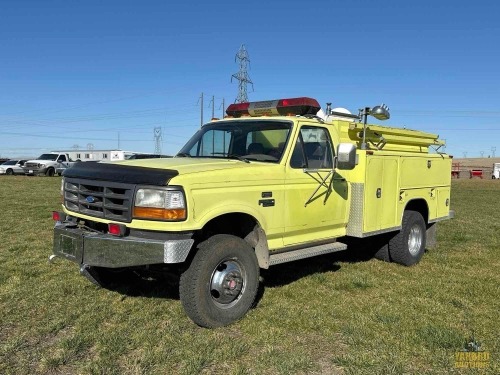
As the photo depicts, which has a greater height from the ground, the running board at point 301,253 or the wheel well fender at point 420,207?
the wheel well fender at point 420,207

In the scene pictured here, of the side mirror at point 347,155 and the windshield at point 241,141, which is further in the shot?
the windshield at point 241,141

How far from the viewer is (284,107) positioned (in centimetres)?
581

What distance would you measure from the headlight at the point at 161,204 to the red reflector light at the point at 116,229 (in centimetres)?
22

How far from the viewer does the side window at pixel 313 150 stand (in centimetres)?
527

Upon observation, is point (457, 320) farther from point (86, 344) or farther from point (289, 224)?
point (86, 344)

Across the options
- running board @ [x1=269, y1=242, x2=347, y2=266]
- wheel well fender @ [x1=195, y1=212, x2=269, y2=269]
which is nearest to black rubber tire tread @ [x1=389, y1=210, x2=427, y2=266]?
running board @ [x1=269, y1=242, x2=347, y2=266]

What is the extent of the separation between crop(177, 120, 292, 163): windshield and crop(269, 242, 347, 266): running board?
3.40 feet

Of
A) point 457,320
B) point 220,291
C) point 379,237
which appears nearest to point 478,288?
point 457,320

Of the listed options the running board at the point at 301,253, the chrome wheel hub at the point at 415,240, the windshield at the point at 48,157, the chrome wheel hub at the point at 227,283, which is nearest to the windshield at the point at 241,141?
the running board at the point at 301,253

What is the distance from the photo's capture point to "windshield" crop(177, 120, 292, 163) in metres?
5.25

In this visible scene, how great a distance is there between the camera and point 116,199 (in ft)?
14.0

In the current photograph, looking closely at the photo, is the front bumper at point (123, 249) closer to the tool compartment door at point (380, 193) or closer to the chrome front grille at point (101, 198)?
the chrome front grille at point (101, 198)

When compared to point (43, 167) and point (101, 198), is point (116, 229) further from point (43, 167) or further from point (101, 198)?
point (43, 167)

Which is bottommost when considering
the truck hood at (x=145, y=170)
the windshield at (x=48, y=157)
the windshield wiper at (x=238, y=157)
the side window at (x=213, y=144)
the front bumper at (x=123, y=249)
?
the front bumper at (x=123, y=249)
